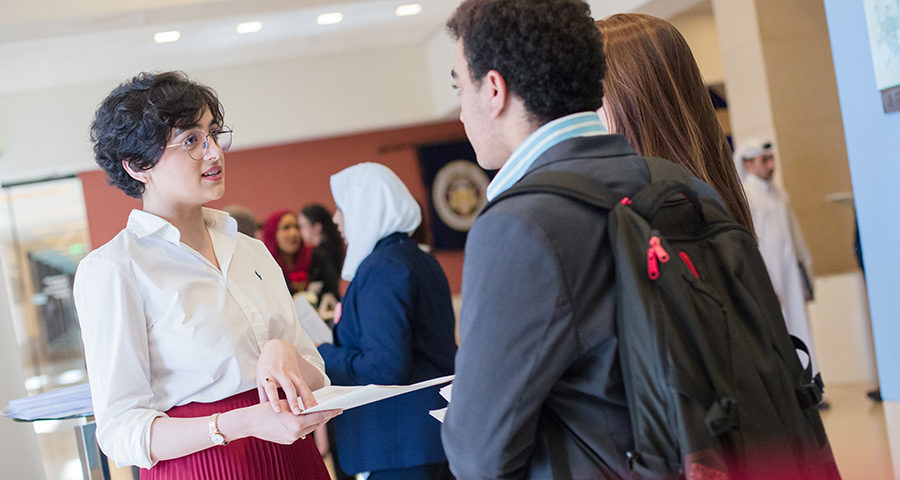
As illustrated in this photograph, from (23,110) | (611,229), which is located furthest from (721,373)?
(23,110)

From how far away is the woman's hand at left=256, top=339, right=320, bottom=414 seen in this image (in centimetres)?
165

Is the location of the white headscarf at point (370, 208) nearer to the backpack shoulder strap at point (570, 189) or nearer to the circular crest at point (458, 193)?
the backpack shoulder strap at point (570, 189)

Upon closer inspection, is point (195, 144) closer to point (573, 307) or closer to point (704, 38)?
point (573, 307)

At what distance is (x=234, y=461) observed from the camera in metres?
1.76

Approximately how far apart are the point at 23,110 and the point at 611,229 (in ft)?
29.8

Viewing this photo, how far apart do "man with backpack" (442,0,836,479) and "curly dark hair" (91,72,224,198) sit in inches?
32.7

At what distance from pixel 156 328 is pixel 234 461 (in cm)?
33

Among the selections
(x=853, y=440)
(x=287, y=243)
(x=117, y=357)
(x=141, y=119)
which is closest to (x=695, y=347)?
(x=117, y=357)

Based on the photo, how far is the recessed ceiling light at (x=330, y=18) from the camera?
24.7 feet

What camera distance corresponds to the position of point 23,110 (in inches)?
344

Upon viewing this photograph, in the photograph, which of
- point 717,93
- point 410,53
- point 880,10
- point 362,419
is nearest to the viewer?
point 880,10

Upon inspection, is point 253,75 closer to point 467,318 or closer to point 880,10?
point 880,10

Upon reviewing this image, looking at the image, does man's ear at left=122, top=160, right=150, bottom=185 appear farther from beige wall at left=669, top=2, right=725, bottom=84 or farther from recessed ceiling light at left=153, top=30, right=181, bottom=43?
beige wall at left=669, top=2, right=725, bottom=84

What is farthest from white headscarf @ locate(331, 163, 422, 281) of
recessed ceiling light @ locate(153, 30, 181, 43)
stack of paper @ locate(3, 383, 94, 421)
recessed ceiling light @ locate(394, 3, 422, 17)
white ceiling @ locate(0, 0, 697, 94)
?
recessed ceiling light @ locate(153, 30, 181, 43)
